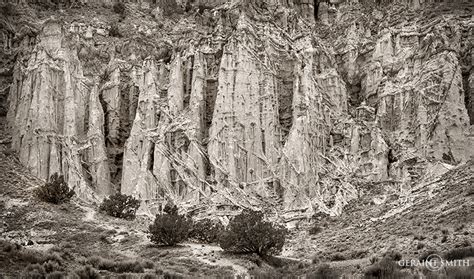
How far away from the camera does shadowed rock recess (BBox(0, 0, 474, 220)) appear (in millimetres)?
59062

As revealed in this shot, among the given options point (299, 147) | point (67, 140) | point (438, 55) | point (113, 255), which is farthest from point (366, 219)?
point (67, 140)

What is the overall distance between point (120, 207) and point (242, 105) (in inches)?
731

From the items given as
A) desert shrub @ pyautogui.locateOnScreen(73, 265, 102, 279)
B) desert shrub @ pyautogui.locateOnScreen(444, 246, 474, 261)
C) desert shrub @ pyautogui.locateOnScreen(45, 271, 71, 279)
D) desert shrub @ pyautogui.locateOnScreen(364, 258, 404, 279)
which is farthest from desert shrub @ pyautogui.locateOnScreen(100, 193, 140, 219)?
desert shrub @ pyautogui.locateOnScreen(444, 246, 474, 261)

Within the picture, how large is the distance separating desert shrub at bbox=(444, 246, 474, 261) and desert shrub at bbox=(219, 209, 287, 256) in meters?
13.6

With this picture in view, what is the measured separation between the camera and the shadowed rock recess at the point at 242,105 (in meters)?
59.1

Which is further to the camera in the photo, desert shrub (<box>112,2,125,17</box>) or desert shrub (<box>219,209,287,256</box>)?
desert shrub (<box>112,2,125,17</box>)

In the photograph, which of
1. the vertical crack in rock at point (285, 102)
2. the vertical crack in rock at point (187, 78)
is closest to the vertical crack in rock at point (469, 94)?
the vertical crack in rock at point (285, 102)

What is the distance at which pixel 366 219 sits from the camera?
47531 millimetres

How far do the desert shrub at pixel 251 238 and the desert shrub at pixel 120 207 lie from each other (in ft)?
43.1

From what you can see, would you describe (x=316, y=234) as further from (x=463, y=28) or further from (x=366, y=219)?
(x=463, y=28)

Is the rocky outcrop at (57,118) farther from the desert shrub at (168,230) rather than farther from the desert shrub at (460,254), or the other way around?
the desert shrub at (460,254)

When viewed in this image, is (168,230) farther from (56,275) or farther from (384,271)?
(384,271)

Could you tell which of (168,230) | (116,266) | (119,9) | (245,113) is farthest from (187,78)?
(116,266)

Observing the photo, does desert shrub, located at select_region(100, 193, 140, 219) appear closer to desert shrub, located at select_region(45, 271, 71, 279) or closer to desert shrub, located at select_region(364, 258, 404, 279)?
desert shrub, located at select_region(45, 271, 71, 279)
